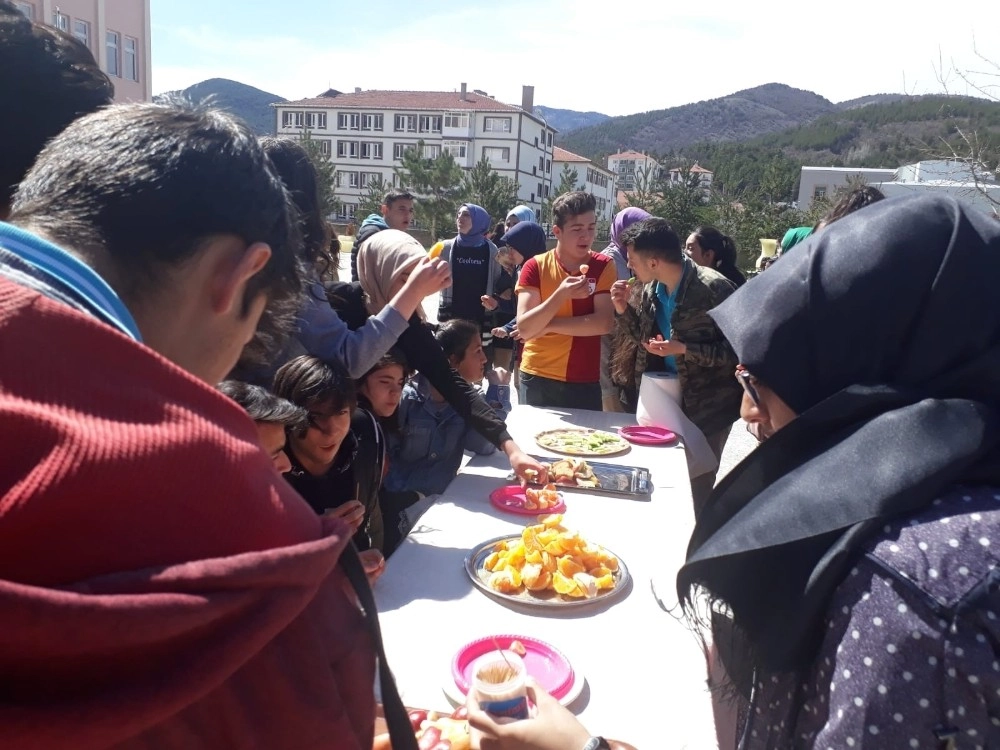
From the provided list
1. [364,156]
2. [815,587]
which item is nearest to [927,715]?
[815,587]

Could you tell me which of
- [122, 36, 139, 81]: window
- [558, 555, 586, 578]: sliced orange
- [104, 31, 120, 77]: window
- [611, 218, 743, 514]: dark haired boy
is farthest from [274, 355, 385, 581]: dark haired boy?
[122, 36, 139, 81]: window

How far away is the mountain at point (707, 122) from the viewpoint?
151 metres

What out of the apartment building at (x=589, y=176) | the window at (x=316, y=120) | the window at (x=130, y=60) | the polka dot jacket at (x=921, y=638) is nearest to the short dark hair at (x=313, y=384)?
the polka dot jacket at (x=921, y=638)

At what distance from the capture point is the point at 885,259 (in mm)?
1054

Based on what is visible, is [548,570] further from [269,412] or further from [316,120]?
[316,120]

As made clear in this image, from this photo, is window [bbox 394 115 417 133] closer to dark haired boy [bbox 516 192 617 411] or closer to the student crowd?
dark haired boy [bbox 516 192 617 411]

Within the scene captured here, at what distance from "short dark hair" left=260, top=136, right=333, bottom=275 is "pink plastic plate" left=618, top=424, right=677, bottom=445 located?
1733mm

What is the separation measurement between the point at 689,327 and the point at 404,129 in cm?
5892

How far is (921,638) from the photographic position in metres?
0.88

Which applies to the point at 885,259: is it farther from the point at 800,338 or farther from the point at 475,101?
the point at 475,101

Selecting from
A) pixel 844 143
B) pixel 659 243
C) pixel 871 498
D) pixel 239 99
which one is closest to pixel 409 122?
pixel 239 99

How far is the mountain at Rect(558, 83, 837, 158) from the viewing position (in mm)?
150625

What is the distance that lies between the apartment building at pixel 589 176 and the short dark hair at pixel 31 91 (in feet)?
217

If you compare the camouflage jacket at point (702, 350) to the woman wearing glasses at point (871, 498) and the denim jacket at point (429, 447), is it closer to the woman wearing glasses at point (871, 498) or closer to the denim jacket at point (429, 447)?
the denim jacket at point (429, 447)
